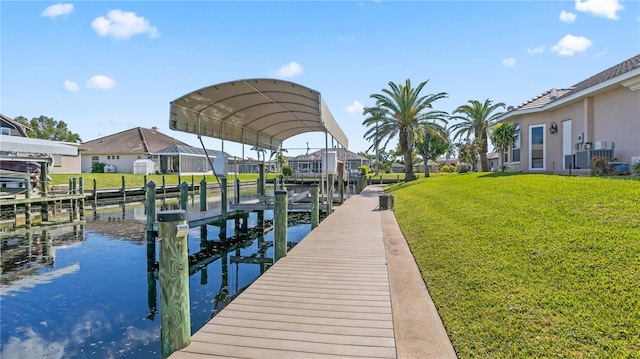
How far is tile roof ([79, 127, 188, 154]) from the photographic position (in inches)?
1586

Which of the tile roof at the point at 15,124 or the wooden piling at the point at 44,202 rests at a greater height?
the tile roof at the point at 15,124

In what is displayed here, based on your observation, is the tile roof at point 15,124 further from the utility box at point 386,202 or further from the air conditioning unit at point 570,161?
the air conditioning unit at point 570,161

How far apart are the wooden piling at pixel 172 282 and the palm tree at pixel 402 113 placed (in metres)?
25.0

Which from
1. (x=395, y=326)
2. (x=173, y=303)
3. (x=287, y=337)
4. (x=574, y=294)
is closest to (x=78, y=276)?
(x=173, y=303)

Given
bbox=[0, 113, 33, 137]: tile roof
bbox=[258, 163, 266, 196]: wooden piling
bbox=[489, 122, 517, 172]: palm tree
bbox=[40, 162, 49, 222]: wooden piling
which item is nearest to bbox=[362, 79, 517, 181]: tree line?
bbox=[489, 122, 517, 172]: palm tree

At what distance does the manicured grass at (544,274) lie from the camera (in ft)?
11.6

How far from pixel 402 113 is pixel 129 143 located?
3280 centimetres

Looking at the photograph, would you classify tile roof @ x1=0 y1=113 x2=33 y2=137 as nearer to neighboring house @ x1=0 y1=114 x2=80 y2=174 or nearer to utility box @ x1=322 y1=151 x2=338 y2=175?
neighboring house @ x1=0 y1=114 x2=80 y2=174

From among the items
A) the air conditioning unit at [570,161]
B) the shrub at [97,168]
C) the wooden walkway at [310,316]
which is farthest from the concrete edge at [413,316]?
the shrub at [97,168]

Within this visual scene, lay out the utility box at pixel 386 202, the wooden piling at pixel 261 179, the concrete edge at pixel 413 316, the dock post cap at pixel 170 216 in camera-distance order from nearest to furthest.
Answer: the dock post cap at pixel 170 216 < the concrete edge at pixel 413 316 < the utility box at pixel 386 202 < the wooden piling at pixel 261 179

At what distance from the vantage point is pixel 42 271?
8.24m

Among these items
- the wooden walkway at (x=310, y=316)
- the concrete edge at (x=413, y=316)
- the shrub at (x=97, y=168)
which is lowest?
the concrete edge at (x=413, y=316)

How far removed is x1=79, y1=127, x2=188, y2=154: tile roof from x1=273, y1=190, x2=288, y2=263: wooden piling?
1459 inches

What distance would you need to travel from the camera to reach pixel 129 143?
4194 cm
